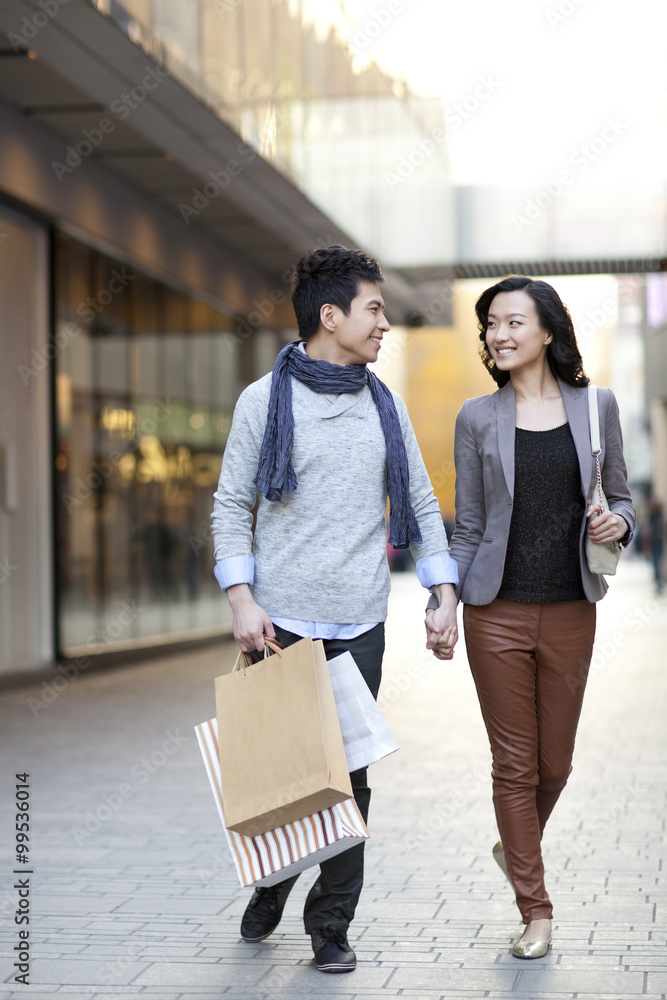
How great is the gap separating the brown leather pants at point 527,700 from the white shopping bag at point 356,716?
532 mm

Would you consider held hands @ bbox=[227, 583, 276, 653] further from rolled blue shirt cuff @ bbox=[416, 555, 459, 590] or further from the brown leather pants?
the brown leather pants

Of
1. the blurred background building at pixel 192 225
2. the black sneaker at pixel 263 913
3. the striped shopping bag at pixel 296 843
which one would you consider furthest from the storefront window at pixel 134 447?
the striped shopping bag at pixel 296 843

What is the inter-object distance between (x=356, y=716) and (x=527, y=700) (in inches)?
26.2

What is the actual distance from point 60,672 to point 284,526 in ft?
28.3

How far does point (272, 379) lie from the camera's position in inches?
145

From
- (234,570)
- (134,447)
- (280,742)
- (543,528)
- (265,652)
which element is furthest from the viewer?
(134,447)

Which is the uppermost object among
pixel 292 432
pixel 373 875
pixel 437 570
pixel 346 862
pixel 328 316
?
pixel 328 316

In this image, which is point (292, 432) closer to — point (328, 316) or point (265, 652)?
point (328, 316)

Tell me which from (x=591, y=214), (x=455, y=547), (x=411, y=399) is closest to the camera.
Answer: (x=455, y=547)

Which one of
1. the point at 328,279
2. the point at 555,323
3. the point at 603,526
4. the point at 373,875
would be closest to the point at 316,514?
the point at 328,279

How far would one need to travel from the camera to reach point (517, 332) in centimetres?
385

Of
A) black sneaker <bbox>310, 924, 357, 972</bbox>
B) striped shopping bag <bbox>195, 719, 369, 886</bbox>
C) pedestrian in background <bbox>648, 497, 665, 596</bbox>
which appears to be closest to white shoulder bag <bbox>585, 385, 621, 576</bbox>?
striped shopping bag <bbox>195, 719, 369, 886</bbox>

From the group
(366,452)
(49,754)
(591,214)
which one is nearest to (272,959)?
(366,452)

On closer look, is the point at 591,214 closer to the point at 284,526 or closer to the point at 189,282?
the point at 189,282
